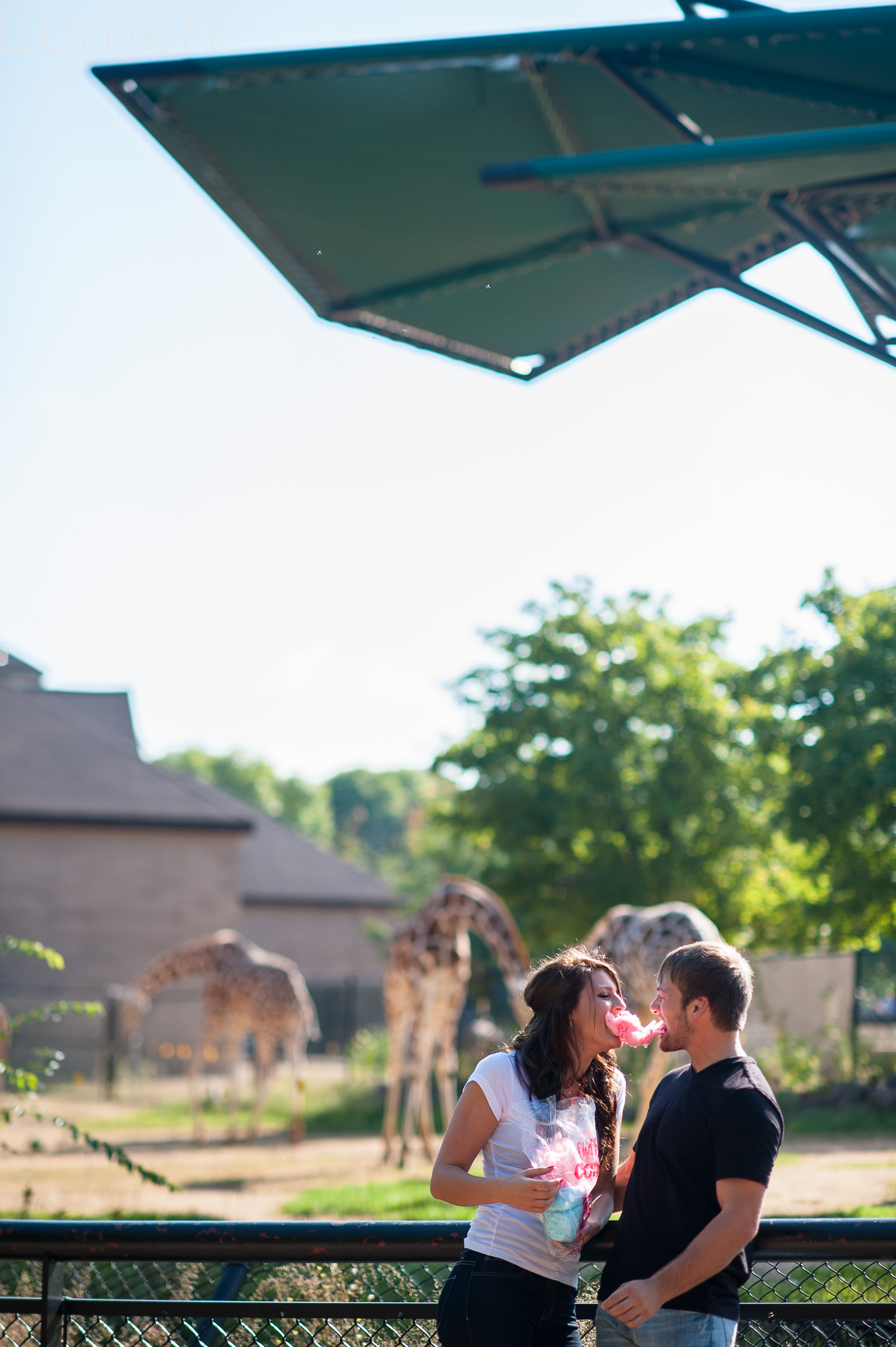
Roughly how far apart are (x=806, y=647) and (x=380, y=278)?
6.96 metres

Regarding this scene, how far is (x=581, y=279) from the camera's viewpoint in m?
8.02

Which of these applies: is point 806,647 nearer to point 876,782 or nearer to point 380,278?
point 876,782

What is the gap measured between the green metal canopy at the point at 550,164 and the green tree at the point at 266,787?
68.7 meters

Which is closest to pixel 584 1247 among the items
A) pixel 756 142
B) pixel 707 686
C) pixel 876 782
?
pixel 756 142

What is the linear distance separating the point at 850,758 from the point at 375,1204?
18.9ft

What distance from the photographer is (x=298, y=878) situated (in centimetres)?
3769

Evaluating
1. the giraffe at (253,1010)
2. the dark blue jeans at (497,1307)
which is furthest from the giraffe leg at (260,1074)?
the dark blue jeans at (497,1307)

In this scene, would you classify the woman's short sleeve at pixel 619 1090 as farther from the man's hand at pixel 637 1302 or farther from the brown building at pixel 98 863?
the brown building at pixel 98 863

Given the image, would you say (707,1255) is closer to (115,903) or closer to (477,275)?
(477,275)

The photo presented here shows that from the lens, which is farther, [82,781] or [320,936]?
[320,936]

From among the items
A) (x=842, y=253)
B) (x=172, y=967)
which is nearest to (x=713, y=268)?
(x=842, y=253)

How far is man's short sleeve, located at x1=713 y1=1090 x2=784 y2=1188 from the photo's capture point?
2.71 metres

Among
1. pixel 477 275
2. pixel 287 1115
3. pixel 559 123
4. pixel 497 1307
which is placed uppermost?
pixel 559 123

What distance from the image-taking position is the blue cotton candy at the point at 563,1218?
287 cm
